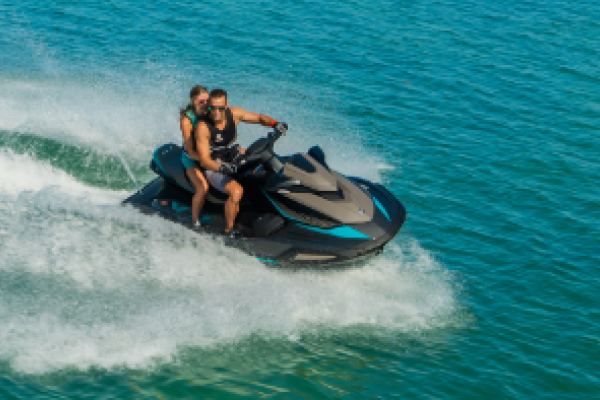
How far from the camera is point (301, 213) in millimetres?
6438

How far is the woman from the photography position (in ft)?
21.0

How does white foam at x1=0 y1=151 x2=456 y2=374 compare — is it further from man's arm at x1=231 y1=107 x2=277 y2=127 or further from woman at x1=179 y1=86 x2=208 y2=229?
man's arm at x1=231 y1=107 x2=277 y2=127

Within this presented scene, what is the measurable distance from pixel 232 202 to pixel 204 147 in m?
0.60

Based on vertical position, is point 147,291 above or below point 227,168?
below

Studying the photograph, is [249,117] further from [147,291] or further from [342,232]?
[147,291]

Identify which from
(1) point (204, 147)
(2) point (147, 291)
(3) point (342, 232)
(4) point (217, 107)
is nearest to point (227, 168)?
(1) point (204, 147)

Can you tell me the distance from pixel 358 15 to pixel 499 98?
572 cm

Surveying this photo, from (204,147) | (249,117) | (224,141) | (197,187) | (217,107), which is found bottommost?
(197,187)

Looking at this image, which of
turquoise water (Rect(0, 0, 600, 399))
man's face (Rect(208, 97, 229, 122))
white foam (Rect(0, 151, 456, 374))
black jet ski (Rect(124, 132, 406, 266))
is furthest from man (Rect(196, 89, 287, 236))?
turquoise water (Rect(0, 0, 600, 399))

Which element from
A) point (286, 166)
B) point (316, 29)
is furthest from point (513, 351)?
point (316, 29)

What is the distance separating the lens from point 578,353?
6.37 meters

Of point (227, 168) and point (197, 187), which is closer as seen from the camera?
point (227, 168)

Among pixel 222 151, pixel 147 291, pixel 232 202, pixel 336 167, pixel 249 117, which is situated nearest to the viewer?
pixel 147 291

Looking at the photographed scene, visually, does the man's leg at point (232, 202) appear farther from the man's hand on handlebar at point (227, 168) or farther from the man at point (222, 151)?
the man's hand on handlebar at point (227, 168)
